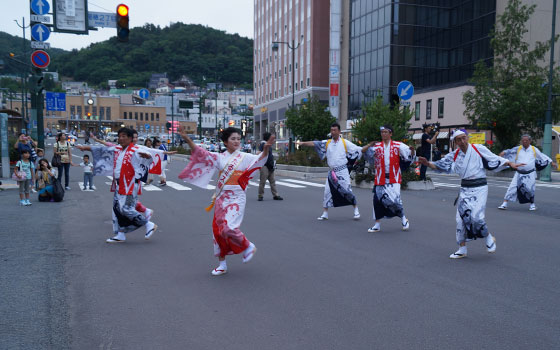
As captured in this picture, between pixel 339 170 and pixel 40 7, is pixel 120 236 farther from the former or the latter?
pixel 40 7

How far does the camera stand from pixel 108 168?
8.54 metres

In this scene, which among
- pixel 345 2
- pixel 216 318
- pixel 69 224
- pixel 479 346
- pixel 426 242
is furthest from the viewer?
pixel 345 2

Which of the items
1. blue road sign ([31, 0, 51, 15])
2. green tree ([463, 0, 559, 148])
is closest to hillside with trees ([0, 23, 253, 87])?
green tree ([463, 0, 559, 148])

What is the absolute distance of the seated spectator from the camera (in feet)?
43.1

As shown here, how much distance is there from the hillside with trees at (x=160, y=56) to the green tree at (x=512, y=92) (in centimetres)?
12608

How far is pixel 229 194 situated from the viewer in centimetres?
601

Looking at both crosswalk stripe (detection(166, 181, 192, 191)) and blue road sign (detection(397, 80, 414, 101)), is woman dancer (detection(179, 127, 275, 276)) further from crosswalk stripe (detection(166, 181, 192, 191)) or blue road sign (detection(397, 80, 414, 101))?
blue road sign (detection(397, 80, 414, 101))

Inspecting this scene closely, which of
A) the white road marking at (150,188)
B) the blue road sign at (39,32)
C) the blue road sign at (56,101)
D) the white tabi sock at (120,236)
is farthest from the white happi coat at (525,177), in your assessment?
the blue road sign at (56,101)

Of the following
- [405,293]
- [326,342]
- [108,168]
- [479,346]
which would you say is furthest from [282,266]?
[108,168]

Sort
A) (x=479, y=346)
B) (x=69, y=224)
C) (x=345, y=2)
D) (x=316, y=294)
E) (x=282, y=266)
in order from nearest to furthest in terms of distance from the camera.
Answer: (x=479, y=346), (x=316, y=294), (x=282, y=266), (x=69, y=224), (x=345, y=2)

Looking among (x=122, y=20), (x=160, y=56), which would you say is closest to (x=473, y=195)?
(x=122, y=20)

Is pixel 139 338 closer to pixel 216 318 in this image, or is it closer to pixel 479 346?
pixel 216 318

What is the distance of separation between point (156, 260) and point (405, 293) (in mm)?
3406

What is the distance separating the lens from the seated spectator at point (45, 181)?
13.1 meters
